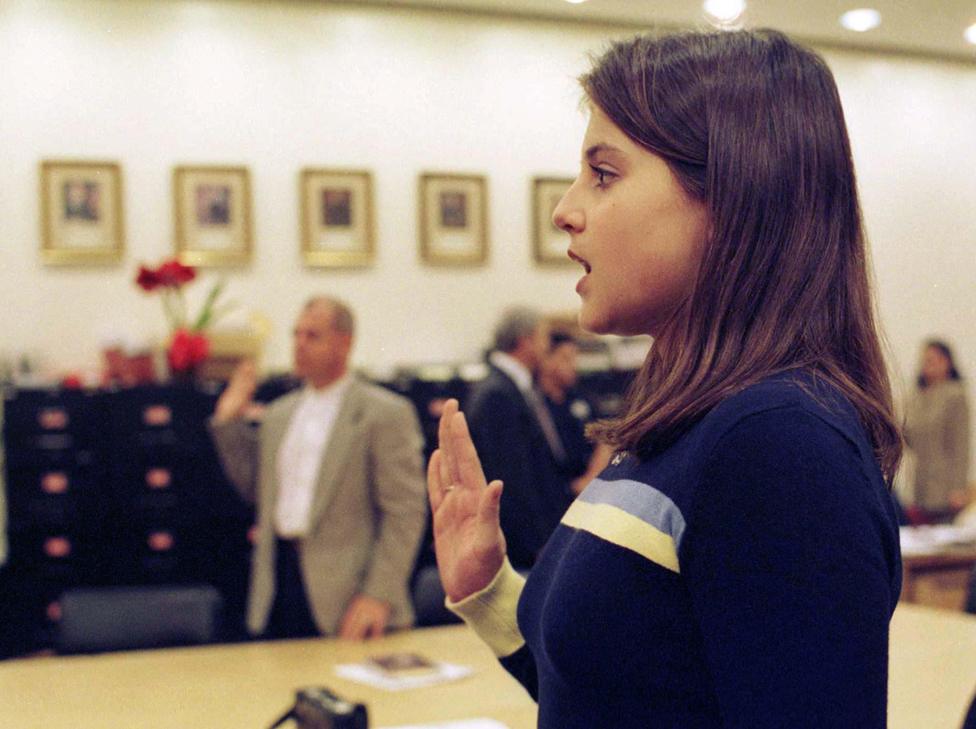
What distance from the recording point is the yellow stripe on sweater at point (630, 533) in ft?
3.08

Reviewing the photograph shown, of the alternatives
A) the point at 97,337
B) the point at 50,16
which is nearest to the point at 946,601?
the point at 97,337

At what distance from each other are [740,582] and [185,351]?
5.67 meters

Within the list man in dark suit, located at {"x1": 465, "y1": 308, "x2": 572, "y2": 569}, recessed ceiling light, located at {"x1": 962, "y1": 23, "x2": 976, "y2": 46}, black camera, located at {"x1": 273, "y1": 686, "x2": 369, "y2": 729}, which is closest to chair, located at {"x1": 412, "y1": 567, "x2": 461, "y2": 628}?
man in dark suit, located at {"x1": 465, "y1": 308, "x2": 572, "y2": 569}

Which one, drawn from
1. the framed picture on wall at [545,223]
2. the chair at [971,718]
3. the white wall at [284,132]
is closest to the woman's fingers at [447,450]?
the chair at [971,718]

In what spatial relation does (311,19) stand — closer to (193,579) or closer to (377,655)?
(193,579)

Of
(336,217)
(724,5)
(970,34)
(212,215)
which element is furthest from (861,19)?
(212,215)

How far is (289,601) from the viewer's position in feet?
12.9

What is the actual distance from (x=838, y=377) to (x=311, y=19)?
651 cm

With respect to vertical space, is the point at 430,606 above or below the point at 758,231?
below

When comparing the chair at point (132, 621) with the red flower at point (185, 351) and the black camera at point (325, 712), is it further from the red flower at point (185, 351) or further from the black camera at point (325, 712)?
the red flower at point (185, 351)

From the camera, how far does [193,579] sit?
6.28 metres

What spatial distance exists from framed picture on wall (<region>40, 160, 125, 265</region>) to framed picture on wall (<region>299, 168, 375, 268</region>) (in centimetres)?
111

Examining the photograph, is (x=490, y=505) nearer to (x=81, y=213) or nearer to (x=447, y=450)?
(x=447, y=450)

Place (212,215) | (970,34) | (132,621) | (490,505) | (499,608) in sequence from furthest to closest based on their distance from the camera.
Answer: (970,34) < (212,215) < (132,621) < (499,608) < (490,505)
